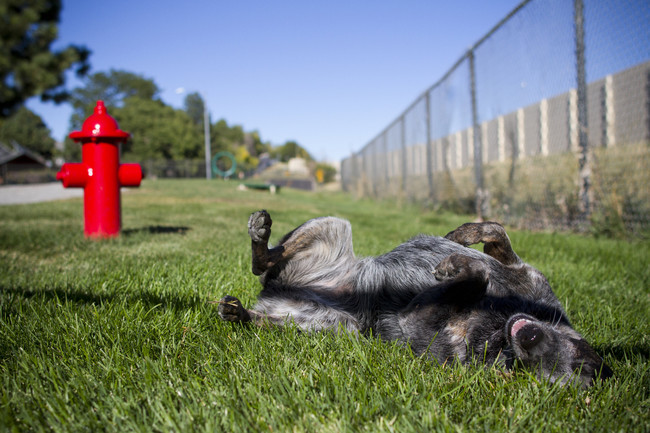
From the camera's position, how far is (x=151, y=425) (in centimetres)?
122

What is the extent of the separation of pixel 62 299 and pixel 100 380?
111 centimetres

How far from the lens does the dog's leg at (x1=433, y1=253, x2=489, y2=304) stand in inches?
73.8

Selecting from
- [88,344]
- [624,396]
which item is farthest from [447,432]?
[88,344]

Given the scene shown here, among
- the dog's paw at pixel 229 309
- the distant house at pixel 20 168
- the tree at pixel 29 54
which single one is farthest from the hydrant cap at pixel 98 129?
the distant house at pixel 20 168

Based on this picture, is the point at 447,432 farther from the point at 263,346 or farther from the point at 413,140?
the point at 413,140

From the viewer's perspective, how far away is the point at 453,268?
1889 millimetres

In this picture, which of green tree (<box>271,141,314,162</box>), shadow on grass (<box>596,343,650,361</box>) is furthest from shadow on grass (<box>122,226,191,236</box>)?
green tree (<box>271,141,314,162</box>)

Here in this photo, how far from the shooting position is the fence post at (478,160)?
7.13 m

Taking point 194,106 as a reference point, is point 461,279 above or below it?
below

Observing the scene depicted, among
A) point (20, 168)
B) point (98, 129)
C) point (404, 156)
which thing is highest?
point (20, 168)

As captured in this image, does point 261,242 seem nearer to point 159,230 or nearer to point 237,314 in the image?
point 237,314

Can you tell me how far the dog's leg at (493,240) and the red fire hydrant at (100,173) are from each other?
3428mm

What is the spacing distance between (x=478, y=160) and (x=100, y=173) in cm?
574

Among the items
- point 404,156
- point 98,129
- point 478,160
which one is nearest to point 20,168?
point 404,156
